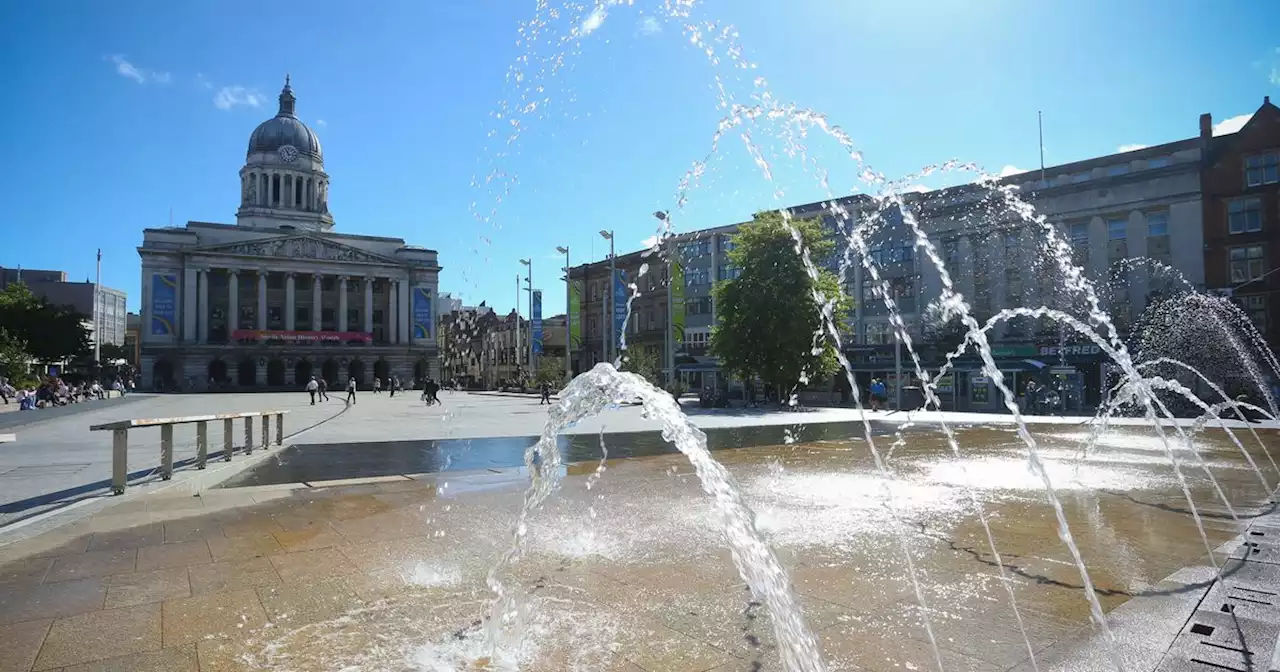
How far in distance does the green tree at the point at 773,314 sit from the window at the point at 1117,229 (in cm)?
1501

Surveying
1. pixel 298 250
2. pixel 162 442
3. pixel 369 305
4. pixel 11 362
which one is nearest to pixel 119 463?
pixel 162 442

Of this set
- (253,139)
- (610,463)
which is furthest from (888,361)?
(253,139)

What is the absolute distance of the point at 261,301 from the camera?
9869cm

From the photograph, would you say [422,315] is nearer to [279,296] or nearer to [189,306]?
[279,296]

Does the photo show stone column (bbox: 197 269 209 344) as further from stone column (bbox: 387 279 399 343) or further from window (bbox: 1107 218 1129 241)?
window (bbox: 1107 218 1129 241)

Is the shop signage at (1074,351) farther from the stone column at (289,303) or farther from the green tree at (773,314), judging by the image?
the stone column at (289,303)

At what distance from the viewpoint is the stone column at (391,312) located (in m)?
106

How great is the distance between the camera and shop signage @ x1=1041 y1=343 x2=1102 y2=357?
128ft

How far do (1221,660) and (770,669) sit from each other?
82.7 inches

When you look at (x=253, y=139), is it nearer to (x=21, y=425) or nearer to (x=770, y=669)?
(x=21, y=425)

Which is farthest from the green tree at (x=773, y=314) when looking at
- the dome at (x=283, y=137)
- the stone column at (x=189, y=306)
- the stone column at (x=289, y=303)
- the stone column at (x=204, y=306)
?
the dome at (x=283, y=137)

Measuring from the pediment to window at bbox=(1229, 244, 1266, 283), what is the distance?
9581 cm

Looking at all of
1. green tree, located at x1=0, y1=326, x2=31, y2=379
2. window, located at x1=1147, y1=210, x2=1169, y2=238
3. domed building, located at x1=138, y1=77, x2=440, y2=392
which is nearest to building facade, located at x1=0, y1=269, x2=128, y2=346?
domed building, located at x1=138, y1=77, x2=440, y2=392

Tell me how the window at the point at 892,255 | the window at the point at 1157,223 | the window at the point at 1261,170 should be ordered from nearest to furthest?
1. the window at the point at 1261,170
2. the window at the point at 1157,223
3. the window at the point at 892,255
